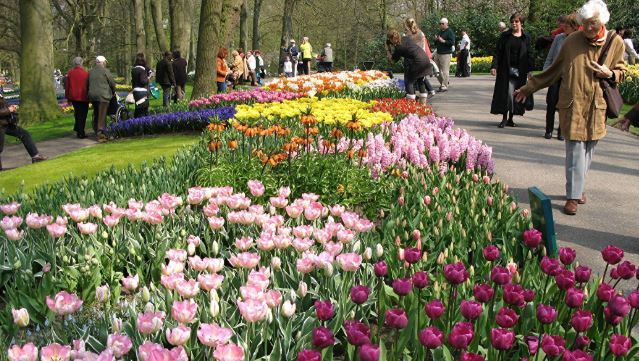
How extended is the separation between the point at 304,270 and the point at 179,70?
15.9 metres

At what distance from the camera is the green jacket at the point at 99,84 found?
521 inches

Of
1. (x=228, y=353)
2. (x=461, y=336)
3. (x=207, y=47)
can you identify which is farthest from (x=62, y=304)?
(x=207, y=47)

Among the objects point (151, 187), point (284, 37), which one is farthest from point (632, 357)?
point (284, 37)

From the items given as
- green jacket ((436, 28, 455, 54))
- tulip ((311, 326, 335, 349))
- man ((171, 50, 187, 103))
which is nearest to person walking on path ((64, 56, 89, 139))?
man ((171, 50, 187, 103))

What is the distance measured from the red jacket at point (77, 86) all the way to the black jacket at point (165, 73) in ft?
10.5

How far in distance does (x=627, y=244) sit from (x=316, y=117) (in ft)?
9.77

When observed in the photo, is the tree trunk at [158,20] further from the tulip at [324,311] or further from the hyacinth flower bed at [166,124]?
the tulip at [324,311]

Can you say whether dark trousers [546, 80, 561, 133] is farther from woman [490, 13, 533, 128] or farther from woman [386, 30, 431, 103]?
woman [386, 30, 431, 103]

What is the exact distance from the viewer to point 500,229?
14.1 feet

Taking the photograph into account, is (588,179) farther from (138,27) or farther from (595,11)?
(138,27)

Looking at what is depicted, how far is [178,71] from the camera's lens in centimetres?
1780

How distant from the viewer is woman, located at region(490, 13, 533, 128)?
1033 cm

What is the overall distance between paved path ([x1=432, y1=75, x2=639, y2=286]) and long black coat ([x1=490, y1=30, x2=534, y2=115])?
1.59 ft

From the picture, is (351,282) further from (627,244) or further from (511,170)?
(511,170)
